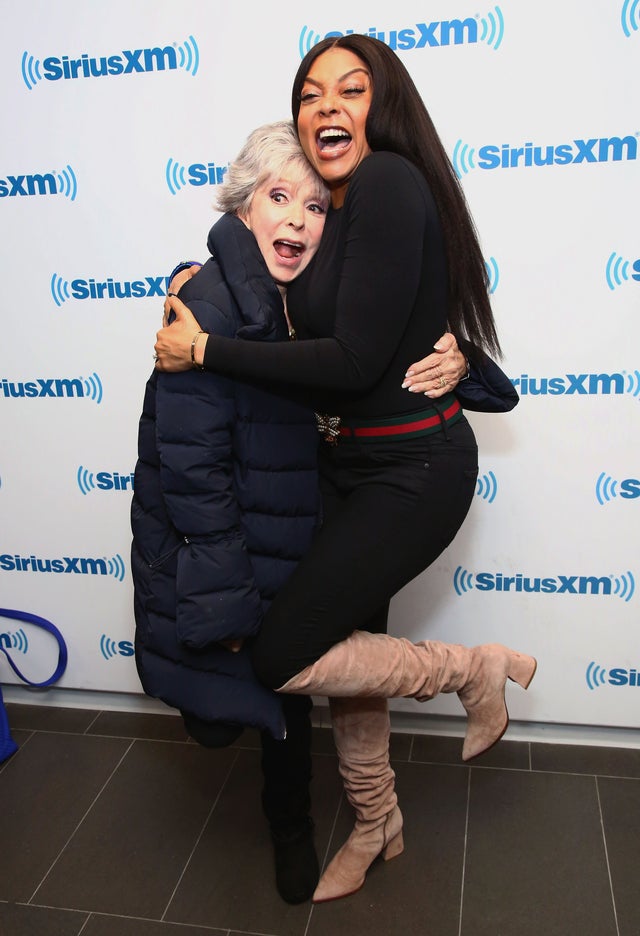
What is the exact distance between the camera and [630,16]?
1.98 metres

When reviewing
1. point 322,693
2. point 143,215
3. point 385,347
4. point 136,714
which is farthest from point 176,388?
point 136,714

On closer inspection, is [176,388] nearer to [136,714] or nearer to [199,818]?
[199,818]

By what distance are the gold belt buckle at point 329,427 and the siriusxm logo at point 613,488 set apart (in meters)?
0.81

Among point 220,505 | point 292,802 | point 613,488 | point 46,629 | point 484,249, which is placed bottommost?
point 292,802

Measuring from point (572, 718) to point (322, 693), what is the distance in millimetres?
979

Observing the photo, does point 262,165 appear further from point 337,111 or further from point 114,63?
point 114,63

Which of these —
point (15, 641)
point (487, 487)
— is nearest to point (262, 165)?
point (487, 487)

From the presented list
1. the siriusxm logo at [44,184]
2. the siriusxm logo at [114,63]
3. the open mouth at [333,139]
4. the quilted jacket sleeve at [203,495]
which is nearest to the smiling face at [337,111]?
the open mouth at [333,139]

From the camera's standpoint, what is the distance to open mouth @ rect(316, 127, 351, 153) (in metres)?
1.67

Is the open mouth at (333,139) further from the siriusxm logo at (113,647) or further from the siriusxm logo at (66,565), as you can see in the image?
the siriusxm logo at (113,647)

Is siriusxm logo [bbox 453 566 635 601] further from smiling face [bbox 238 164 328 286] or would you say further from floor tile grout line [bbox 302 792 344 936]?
smiling face [bbox 238 164 328 286]

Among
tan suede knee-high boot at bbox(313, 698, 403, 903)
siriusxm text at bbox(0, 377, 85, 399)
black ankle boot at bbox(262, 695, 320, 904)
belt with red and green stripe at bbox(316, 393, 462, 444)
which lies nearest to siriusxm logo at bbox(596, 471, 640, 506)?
belt with red and green stripe at bbox(316, 393, 462, 444)

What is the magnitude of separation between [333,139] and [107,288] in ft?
2.93

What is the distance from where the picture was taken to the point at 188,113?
2199 mm
